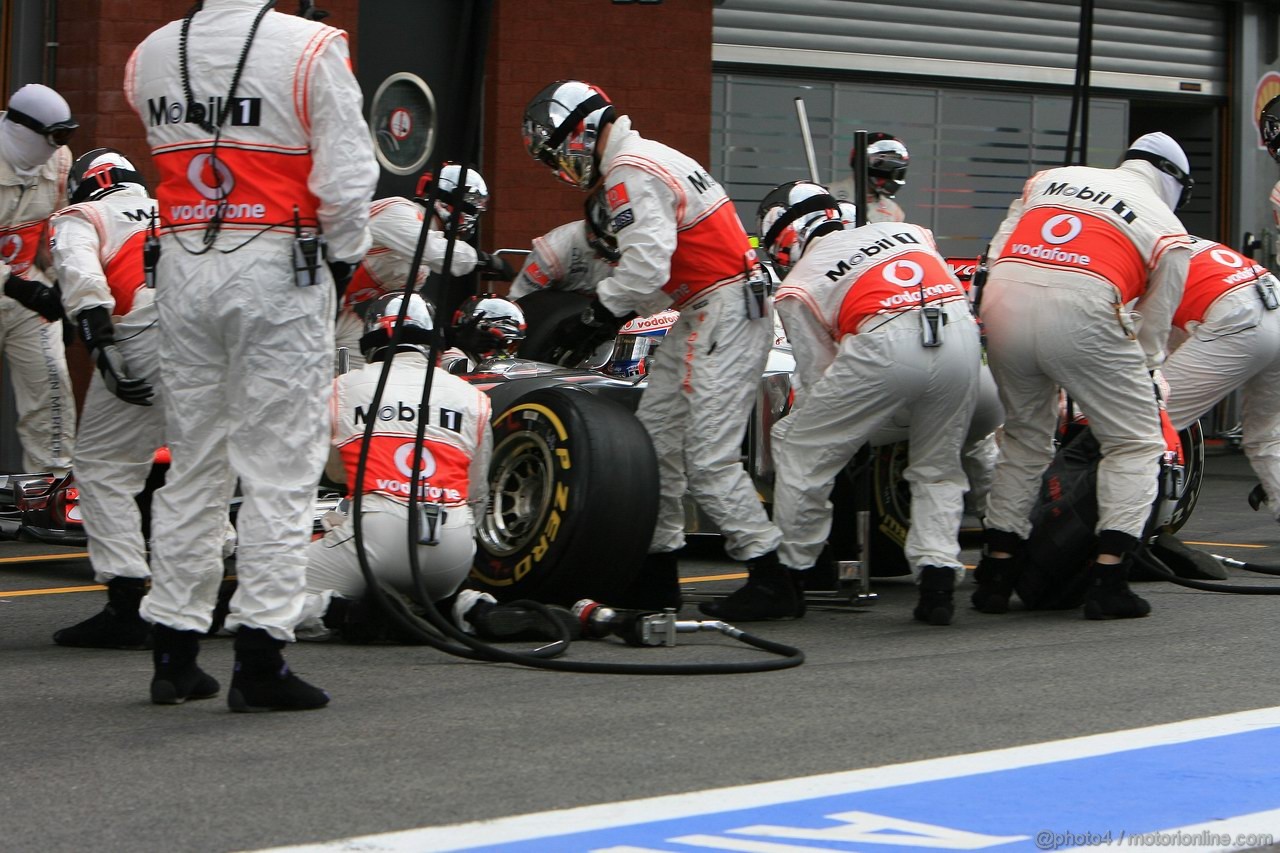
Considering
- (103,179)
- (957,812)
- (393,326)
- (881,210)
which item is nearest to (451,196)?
(103,179)

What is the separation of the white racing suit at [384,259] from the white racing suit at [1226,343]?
11.6 ft

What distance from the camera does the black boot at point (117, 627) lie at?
6.39m

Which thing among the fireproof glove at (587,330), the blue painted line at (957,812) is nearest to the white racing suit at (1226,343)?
the fireproof glove at (587,330)

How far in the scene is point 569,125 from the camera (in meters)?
7.32

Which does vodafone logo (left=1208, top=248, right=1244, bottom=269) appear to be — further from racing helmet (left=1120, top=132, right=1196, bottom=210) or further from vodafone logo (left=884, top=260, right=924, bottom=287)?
vodafone logo (left=884, top=260, right=924, bottom=287)

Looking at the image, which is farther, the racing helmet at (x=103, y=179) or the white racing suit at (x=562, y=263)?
the white racing suit at (x=562, y=263)

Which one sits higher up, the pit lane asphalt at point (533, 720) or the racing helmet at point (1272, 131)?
the racing helmet at point (1272, 131)

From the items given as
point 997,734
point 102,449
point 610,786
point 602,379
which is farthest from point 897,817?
point 602,379

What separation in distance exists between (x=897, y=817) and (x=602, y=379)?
4.83 m

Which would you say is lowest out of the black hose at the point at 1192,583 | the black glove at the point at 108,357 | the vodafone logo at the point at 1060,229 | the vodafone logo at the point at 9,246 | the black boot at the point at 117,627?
the black boot at the point at 117,627

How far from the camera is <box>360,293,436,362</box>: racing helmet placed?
6.62 meters

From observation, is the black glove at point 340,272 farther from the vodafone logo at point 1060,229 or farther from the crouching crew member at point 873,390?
the vodafone logo at point 1060,229

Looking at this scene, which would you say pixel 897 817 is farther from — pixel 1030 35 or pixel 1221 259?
pixel 1030 35

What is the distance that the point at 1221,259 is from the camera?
357 inches
